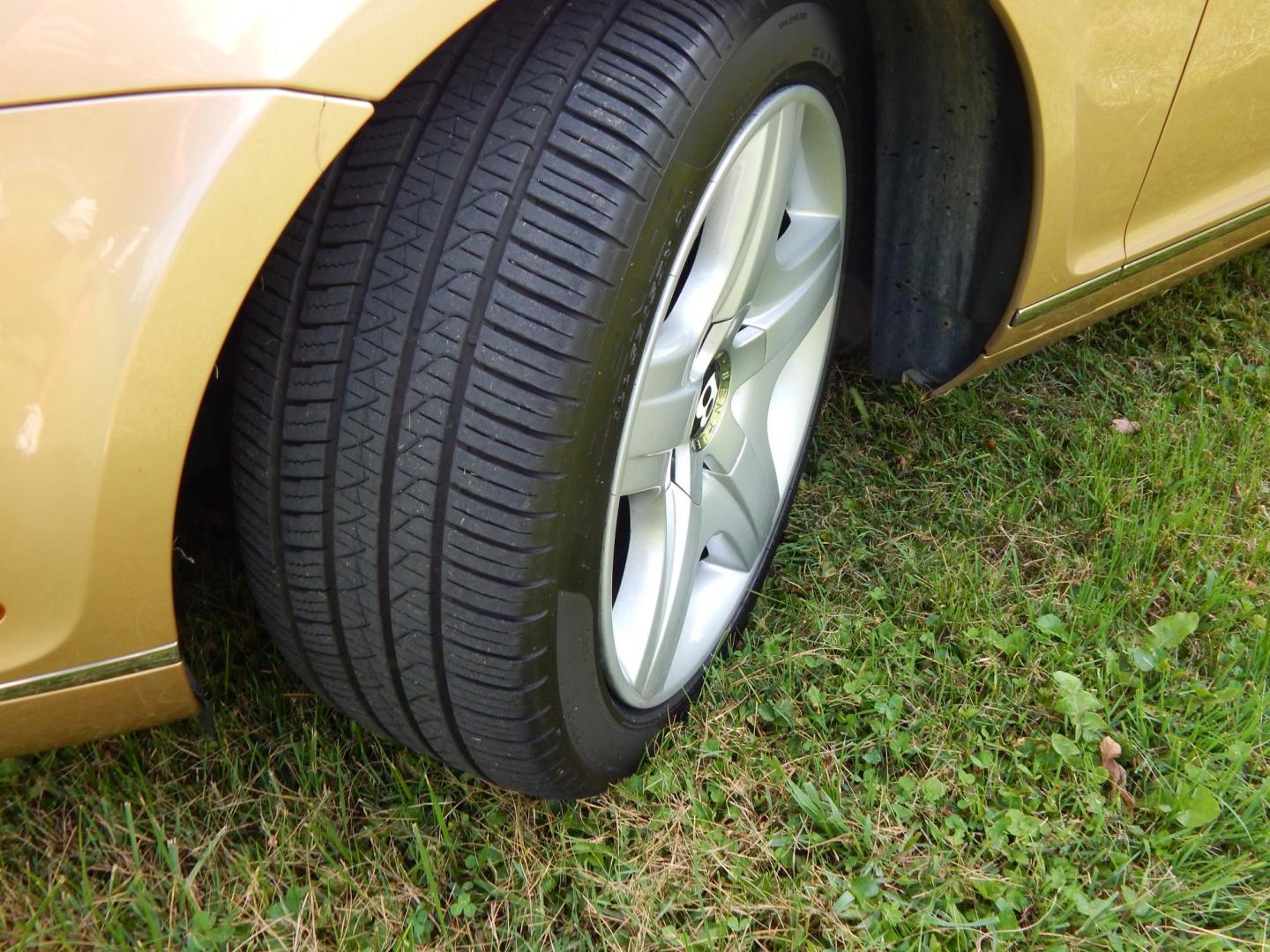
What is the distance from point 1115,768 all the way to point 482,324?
1.02 metres

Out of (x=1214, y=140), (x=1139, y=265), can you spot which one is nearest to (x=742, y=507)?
(x=1139, y=265)

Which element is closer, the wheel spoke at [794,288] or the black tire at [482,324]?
the black tire at [482,324]

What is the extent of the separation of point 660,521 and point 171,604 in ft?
1.93

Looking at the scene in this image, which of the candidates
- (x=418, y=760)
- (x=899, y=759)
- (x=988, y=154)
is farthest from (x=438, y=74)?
(x=899, y=759)

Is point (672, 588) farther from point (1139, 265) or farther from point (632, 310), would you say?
point (1139, 265)

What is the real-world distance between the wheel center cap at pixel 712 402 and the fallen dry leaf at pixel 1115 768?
0.65m

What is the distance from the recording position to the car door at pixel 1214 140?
144cm

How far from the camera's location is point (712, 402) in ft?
4.74

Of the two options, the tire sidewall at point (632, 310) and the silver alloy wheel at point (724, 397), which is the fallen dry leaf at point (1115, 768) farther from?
the tire sidewall at point (632, 310)

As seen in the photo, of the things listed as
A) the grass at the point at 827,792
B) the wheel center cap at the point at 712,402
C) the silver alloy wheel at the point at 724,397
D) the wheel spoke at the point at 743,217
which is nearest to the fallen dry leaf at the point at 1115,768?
the grass at the point at 827,792

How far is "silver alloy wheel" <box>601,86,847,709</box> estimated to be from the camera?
4.00 ft

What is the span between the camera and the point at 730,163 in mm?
1146

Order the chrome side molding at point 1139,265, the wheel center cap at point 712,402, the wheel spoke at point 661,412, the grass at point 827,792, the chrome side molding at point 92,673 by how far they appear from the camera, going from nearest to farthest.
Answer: the chrome side molding at point 92,673 < the wheel spoke at point 661,412 < the grass at point 827,792 < the wheel center cap at point 712,402 < the chrome side molding at point 1139,265

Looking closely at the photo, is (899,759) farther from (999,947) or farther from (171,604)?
(171,604)
